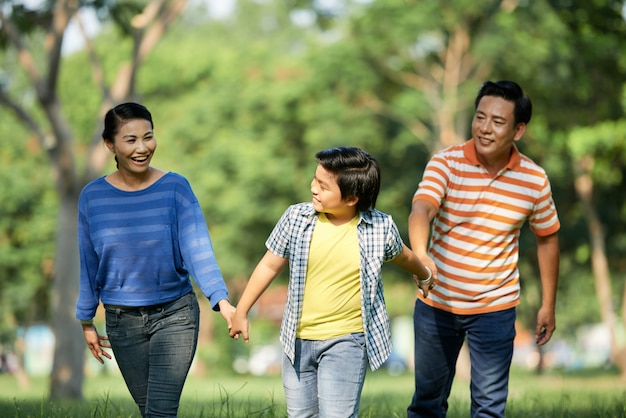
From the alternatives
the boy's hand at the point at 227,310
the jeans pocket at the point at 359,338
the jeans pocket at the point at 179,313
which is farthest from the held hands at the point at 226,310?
the jeans pocket at the point at 359,338

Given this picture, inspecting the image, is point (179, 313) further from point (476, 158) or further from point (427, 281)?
point (476, 158)

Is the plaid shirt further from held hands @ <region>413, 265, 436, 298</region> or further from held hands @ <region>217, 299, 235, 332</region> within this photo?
held hands @ <region>413, 265, 436, 298</region>

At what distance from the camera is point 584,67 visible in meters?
22.0

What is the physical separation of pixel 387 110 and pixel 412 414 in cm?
2391

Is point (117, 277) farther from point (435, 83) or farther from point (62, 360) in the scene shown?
point (435, 83)

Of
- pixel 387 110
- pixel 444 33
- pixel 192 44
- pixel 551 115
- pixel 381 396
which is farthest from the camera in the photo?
pixel 192 44

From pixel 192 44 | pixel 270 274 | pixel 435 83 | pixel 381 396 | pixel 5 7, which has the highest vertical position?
pixel 192 44

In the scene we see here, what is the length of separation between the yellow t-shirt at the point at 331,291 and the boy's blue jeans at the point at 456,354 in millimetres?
1164

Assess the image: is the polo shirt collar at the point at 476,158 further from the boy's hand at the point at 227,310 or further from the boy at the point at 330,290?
the boy's hand at the point at 227,310

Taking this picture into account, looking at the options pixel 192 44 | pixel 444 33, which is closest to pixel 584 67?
pixel 444 33

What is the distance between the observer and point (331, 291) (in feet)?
15.6

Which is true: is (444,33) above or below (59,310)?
above

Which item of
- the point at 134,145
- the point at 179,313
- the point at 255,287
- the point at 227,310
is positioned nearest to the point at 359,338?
the point at 255,287

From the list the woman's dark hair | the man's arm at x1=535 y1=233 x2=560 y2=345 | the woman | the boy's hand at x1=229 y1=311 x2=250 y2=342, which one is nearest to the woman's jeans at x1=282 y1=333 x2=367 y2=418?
the boy's hand at x1=229 y1=311 x2=250 y2=342
